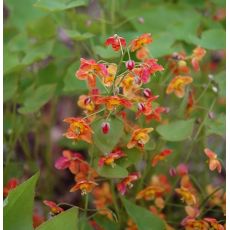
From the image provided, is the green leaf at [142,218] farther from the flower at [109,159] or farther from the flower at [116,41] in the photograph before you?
the flower at [116,41]

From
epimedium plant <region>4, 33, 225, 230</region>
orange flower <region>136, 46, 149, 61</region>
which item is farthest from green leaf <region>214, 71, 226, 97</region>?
orange flower <region>136, 46, 149, 61</region>

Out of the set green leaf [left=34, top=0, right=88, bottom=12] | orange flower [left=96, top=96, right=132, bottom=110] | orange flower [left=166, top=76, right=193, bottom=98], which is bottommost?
orange flower [left=166, top=76, right=193, bottom=98]

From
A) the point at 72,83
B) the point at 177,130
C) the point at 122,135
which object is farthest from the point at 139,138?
the point at 72,83

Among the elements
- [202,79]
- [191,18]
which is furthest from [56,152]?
[191,18]

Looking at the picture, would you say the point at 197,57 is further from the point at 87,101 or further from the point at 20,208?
the point at 20,208

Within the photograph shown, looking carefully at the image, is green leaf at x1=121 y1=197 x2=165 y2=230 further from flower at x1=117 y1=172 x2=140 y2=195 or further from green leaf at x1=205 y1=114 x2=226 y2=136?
green leaf at x1=205 y1=114 x2=226 y2=136

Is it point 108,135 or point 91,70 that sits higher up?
point 91,70

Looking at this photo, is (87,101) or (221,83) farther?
(221,83)

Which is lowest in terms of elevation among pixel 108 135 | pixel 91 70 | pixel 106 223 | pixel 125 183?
pixel 106 223
